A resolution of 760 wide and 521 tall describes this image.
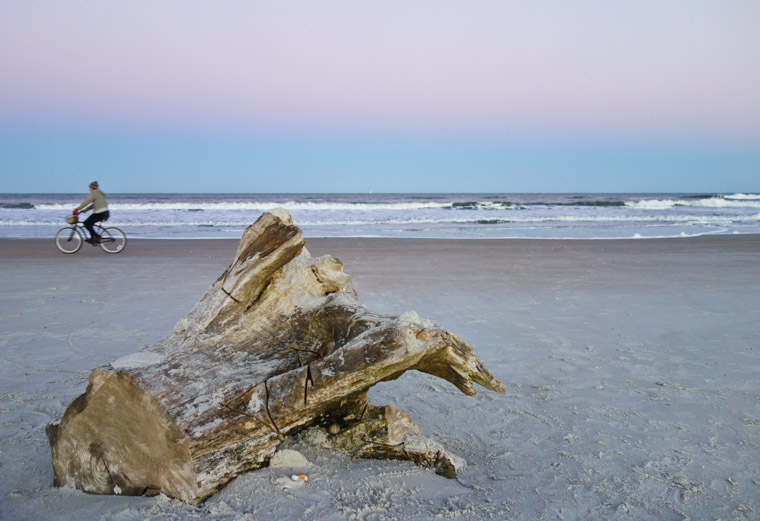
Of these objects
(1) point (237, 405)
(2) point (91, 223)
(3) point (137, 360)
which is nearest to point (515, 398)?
(1) point (237, 405)

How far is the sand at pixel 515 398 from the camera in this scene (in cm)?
252

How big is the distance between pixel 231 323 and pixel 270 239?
0.56 m

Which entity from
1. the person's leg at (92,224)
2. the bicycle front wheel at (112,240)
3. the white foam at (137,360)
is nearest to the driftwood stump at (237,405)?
the white foam at (137,360)

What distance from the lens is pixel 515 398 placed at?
3936mm

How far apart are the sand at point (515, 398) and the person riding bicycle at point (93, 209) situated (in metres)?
4.17

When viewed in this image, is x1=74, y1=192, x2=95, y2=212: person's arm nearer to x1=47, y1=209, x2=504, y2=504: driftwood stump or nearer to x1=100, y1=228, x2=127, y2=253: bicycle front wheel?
x1=100, y1=228, x2=127, y2=253: bicycle front wheel

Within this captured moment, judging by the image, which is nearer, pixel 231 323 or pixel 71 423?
pixel 71 423

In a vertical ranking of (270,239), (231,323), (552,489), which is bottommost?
(552,489)

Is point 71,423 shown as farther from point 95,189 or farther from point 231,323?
point 95,189

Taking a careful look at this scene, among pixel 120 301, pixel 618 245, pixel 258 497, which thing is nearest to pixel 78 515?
pixel 258 497

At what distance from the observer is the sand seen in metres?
2.52

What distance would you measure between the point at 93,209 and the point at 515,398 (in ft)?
42.7

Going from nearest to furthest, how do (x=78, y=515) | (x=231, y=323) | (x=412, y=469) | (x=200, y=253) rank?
(x=78, y=515)
(x=412, y=469)
(x=231, y=323)
(x=200, y=253)

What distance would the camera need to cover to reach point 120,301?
726cm
